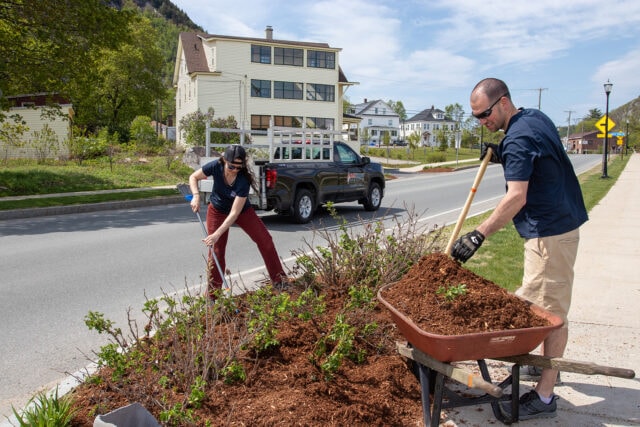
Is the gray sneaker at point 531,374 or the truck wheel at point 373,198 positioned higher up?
the truck wheel at point 373,198

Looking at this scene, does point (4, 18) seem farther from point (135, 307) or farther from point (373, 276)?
point (373, 276)

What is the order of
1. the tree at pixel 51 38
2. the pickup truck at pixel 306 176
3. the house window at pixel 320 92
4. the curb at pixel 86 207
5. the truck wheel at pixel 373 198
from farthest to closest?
the house window at pixel 320 92 < the tree at pixel 51 38 < the truck wheel at pixel 373 198 < the curb at pixel 86 207 < the pickup truck at pixel 306 176

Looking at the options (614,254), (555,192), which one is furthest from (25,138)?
(555,192)

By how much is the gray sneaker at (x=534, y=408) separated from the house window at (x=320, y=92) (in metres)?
42.2

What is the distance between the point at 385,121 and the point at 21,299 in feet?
395

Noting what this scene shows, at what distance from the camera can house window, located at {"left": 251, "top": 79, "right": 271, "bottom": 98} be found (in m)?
43.0

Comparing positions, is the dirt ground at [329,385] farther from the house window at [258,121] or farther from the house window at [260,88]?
the house window at [258,121]

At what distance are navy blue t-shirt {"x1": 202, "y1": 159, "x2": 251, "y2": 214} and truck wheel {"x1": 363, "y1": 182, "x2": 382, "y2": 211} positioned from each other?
910cm

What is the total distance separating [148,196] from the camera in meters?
17.3

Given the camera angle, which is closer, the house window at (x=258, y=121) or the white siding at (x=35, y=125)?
the white siding at (x=35, y=125)

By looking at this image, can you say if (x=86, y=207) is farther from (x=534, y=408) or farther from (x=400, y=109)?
(x=400, y=109)

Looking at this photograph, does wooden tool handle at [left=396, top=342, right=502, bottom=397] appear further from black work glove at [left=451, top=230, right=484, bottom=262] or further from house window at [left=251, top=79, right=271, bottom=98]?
house window at [left=251, top=79, right=271, bottom=98]

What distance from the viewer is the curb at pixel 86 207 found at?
1348 centimetres

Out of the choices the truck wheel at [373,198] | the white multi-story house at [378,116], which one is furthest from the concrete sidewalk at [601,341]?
the white multi-story house at [378,116]
